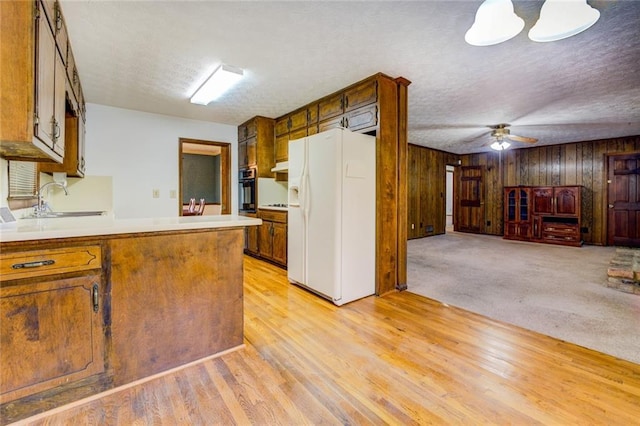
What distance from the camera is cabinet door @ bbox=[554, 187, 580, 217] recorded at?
20.5ft

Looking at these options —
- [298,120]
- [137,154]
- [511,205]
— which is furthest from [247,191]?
[511,205]

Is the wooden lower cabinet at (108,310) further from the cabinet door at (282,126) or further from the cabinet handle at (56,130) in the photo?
the cabinet door at (282,126)

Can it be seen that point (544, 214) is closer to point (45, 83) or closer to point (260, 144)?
point (260, 144)

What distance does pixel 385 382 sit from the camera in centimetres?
165

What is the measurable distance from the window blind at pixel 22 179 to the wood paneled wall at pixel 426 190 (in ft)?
21.4

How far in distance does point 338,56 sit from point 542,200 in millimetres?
6648

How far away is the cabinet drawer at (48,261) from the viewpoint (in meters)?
1.25

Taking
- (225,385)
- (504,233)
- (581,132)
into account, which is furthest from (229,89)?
(504,233)

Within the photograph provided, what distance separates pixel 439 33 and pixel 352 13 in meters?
0.73

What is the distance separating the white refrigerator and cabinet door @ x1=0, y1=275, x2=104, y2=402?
186 cm

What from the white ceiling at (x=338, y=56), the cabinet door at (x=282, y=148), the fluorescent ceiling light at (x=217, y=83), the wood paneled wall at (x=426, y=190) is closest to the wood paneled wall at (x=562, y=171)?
the wood paneled wall at (x=426, y=190)

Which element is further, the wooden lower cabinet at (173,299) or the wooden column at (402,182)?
the wooden column at (402,182)

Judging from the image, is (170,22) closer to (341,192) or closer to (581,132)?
(341,192)

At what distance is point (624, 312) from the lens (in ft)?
8.68
